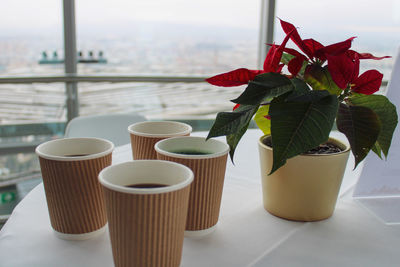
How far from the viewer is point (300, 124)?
1.78 feet

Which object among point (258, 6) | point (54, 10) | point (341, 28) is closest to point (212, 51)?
point (258, 6)

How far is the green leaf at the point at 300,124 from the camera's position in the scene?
1.75 ft

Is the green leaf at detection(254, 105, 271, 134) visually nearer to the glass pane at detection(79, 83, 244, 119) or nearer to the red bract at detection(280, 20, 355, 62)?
the red bract at detection(280, 20, 355, 62)

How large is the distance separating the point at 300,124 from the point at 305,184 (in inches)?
7.2

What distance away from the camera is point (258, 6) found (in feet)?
10.0

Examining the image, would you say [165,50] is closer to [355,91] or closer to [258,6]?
[258,6]

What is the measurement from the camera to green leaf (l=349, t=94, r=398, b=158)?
24.7 inches

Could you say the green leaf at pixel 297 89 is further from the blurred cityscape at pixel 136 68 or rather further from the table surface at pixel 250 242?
the blurred cityscape at pixel 136 68

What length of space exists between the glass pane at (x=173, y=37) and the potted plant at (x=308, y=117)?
241 cm

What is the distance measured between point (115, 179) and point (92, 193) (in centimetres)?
9

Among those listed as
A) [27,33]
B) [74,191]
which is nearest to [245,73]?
[74,191]

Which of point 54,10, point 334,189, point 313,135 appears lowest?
point 334,189

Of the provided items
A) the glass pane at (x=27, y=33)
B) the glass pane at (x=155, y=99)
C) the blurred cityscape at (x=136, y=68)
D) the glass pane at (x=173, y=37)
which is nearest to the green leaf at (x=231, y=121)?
the blurred cityscape at (x=136, y=68)

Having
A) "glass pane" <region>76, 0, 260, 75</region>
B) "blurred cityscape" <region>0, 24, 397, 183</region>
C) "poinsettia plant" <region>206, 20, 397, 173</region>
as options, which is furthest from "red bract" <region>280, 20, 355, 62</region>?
"glass pane" <region>76, 0, 260, 75</region>
